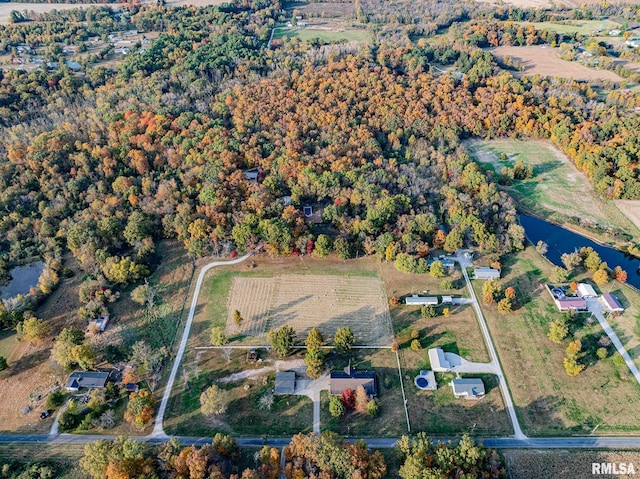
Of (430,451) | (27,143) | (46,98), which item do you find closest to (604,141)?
(430,451)

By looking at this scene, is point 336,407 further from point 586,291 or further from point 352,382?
point 586,291

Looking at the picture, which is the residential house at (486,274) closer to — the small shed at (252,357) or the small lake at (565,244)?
the small lake at (565,244)

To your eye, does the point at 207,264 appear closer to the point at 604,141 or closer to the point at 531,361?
the point at 531,361

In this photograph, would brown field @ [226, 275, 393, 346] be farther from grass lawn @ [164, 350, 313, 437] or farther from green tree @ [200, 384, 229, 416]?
green tree @ [200, 384, 229, 416]

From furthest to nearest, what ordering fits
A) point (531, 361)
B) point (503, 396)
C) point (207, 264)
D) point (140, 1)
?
point (140, 1) → point (207, 264) → point (531, 361) → point (503, 396)

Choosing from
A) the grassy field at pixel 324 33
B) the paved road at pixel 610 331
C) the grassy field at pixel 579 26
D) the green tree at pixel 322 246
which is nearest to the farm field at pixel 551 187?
the paved road at pixel 610 331

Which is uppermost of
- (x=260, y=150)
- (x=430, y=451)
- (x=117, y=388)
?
(x=260, y=150)
